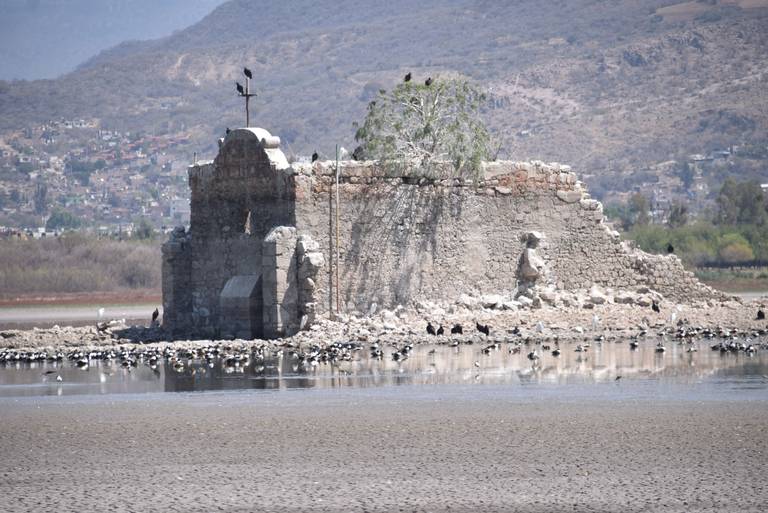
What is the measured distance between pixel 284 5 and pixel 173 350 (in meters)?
146

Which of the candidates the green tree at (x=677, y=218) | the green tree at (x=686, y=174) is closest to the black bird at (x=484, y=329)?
the green tree at (x=677, y=218)

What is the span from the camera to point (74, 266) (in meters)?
63.4

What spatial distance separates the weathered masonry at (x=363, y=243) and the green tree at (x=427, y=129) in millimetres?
368

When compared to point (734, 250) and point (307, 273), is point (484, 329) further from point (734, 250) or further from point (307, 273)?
point (734, 250)

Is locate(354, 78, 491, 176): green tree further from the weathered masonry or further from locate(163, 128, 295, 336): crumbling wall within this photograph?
locate(163, 128, 295, 336): crumbling wall

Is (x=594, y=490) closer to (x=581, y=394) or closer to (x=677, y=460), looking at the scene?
(x=677, y=460)

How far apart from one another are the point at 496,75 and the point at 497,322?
3731 inches

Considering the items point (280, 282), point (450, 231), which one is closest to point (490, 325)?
point (450, 231)

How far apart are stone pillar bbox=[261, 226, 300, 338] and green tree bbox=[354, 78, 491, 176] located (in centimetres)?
260

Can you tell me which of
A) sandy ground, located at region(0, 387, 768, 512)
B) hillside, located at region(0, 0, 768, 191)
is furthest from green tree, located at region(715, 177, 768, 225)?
sandy ground, located at region(0, 387, 768, 512)

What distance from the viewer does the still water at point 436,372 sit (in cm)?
2005

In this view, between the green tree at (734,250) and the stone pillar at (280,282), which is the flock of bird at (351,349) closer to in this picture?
the stone pillar at (280,282)

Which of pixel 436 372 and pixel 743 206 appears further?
pixel 743 206

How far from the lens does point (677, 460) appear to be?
13.2 meters
